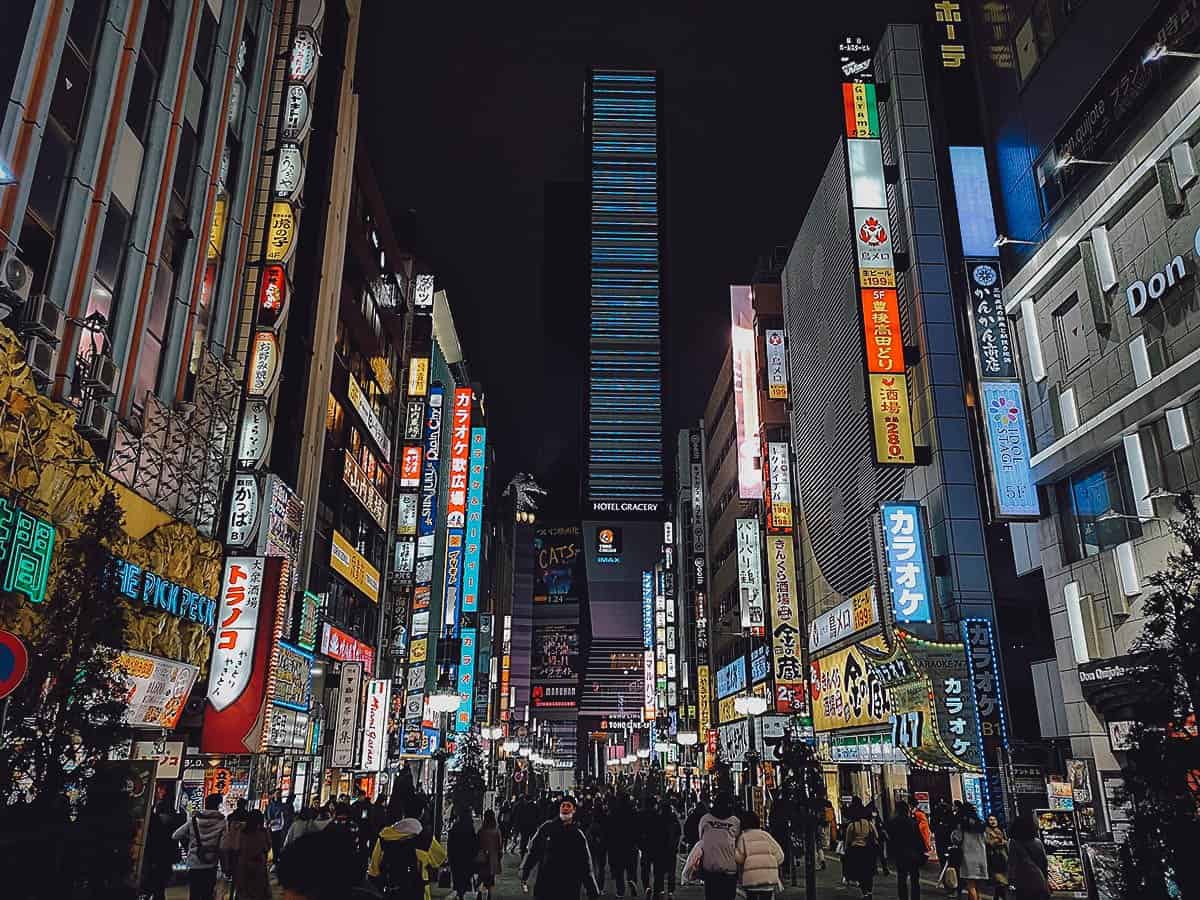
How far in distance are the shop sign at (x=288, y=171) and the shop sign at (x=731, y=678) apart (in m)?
38.5

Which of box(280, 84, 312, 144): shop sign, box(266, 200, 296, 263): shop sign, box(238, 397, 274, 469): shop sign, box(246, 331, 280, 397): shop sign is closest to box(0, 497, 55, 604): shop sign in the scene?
box(238, 397, 274, 469): shop sign

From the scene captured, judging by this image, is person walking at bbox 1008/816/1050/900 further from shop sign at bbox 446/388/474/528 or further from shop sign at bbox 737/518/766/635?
shop sign at bbox 446/388/474/528

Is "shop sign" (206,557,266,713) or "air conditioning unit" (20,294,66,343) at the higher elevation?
"air conditioning unit" (20,294,66,343)

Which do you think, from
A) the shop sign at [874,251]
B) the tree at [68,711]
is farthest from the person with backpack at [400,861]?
the shop sign at [874,251]

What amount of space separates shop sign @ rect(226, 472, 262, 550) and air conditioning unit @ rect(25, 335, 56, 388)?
27.4 ft

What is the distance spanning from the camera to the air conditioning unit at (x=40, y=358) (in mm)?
13719

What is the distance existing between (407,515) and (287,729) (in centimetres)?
1900

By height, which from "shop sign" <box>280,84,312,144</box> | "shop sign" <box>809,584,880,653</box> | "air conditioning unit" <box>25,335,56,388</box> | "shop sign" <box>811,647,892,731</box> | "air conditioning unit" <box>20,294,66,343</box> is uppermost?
"shop sign" <box>280,84,312,144</box>

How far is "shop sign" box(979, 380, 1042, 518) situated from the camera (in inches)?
778

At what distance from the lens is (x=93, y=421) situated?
15250 millimetres

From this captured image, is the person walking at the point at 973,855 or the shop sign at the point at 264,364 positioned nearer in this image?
the person walking at the point at 973,855

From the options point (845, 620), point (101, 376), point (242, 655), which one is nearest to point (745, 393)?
point (845, 620)

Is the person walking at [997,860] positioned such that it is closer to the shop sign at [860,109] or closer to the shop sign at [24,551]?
the shop sign at [24,551]

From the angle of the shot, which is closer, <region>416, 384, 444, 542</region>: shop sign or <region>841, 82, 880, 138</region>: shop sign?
<region>841, 82, 880, 138</region>: shop sign
